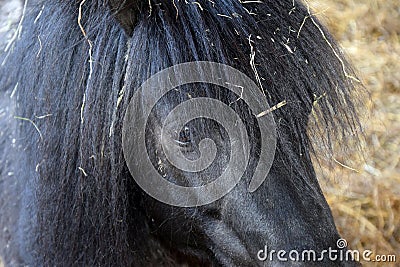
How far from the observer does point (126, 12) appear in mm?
1218

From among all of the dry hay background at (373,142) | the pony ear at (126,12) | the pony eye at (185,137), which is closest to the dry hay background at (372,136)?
the dry hay background at (373,142)

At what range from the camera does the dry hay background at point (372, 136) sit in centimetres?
220

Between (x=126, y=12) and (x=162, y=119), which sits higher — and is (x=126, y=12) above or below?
above

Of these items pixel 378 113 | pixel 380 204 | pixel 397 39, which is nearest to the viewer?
pixel 380 204

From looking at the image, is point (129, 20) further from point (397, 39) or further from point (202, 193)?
point (397, 39)

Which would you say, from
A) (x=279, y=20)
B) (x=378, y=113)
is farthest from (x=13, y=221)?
(x=378, y=113)

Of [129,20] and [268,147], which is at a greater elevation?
[129,20]

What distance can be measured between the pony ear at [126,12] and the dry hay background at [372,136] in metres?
0.59

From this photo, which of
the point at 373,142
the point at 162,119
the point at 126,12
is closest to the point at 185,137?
the point at 162,119

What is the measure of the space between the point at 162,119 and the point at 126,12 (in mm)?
226

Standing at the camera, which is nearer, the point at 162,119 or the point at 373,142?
the point at 162,119

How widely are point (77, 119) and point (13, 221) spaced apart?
44 centimetres

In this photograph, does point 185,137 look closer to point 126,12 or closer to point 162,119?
point 162,119

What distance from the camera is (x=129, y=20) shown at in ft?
4.04
